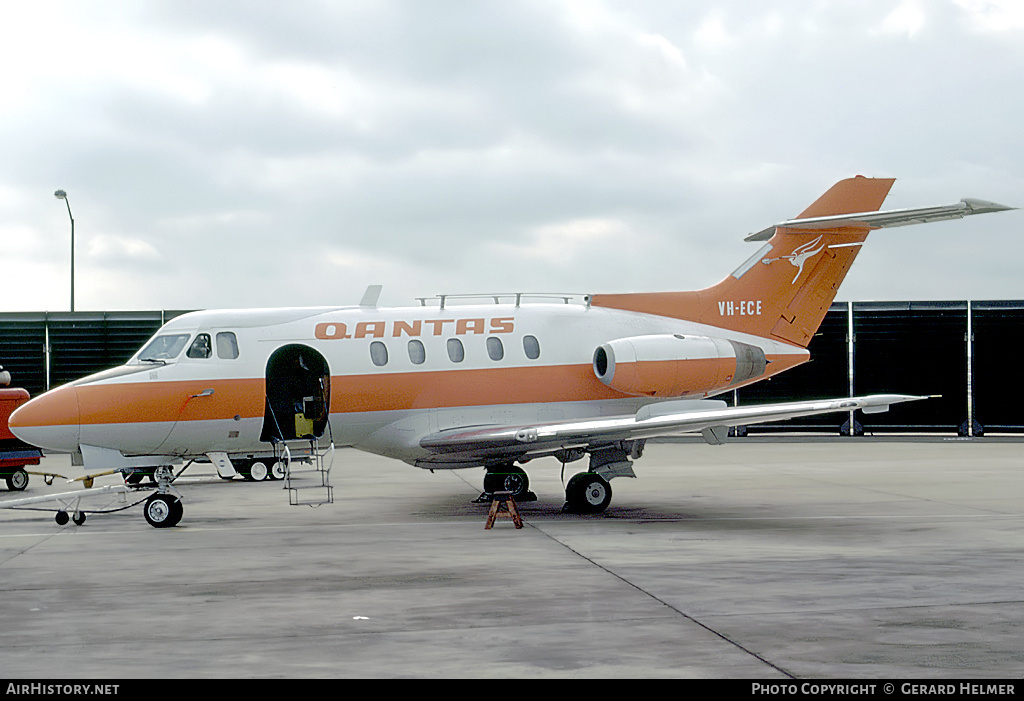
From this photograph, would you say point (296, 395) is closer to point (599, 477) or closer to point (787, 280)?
point (599, 477)

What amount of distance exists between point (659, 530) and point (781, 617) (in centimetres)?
582

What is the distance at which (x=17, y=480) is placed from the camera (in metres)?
22.2

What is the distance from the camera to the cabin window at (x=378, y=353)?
16.5m

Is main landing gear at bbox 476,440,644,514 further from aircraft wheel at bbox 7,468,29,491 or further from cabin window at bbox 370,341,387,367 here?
aircraft wheel at bbox 7,468,29,491

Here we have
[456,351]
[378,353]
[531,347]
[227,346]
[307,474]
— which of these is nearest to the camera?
[227,346]

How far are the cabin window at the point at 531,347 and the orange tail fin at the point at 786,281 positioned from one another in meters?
1.81

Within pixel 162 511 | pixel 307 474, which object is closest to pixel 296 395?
pixel 162 511

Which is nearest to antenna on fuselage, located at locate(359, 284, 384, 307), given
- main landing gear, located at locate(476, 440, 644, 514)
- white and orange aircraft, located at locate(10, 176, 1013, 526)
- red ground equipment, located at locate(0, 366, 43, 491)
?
white and orange aircraft, located at locate(10, 176, 1013, 526)

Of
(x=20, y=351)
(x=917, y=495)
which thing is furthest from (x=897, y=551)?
(x=20, y=351)

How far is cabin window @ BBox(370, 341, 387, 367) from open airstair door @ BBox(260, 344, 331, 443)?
0.73 meters

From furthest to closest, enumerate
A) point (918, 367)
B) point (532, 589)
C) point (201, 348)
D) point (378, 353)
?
point (918, 367)
point (378, 353)
point (201, 348)
point (532, 589)

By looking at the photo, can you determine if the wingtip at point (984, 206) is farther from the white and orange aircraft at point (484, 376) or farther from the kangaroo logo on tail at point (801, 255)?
the kangaroo logo on tail at point (801, 255)

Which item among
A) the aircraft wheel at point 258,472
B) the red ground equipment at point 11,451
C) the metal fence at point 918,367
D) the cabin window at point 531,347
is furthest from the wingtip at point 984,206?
the metal fence at point 918,367

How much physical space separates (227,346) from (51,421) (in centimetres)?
254
